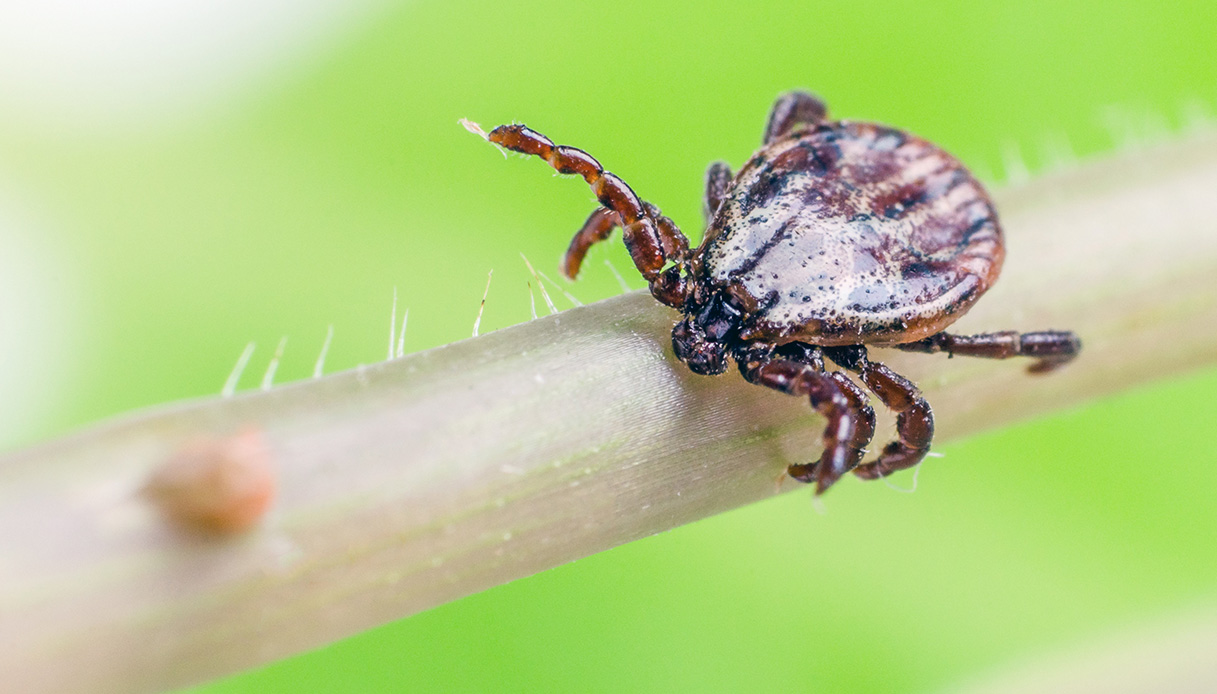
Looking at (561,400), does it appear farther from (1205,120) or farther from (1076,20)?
(1076,20)

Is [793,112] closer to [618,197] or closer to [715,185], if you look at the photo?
[715,185]

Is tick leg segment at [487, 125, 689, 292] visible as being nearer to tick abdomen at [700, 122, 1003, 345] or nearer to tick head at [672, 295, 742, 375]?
tick abdomen at [700, 122, 1003, 345]

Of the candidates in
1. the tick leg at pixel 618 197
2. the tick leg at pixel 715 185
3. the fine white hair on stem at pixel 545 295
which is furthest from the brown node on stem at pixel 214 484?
the tick leg at pixel 715 185

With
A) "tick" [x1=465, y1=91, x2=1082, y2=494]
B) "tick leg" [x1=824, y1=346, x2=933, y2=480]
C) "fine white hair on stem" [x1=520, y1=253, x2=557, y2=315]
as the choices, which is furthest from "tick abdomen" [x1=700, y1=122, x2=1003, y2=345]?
"fine white hair on stem" [x1=520, y1=253, x2=557, y2=315]

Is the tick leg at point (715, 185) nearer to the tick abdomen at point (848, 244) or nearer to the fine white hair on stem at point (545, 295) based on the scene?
the tick abdomen at point (848, 244)

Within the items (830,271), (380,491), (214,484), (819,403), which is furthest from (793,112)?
(214,484)

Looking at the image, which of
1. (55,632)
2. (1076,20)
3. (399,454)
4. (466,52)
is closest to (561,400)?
(399,454)

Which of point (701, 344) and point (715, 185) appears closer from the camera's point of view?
point (701, 344)
